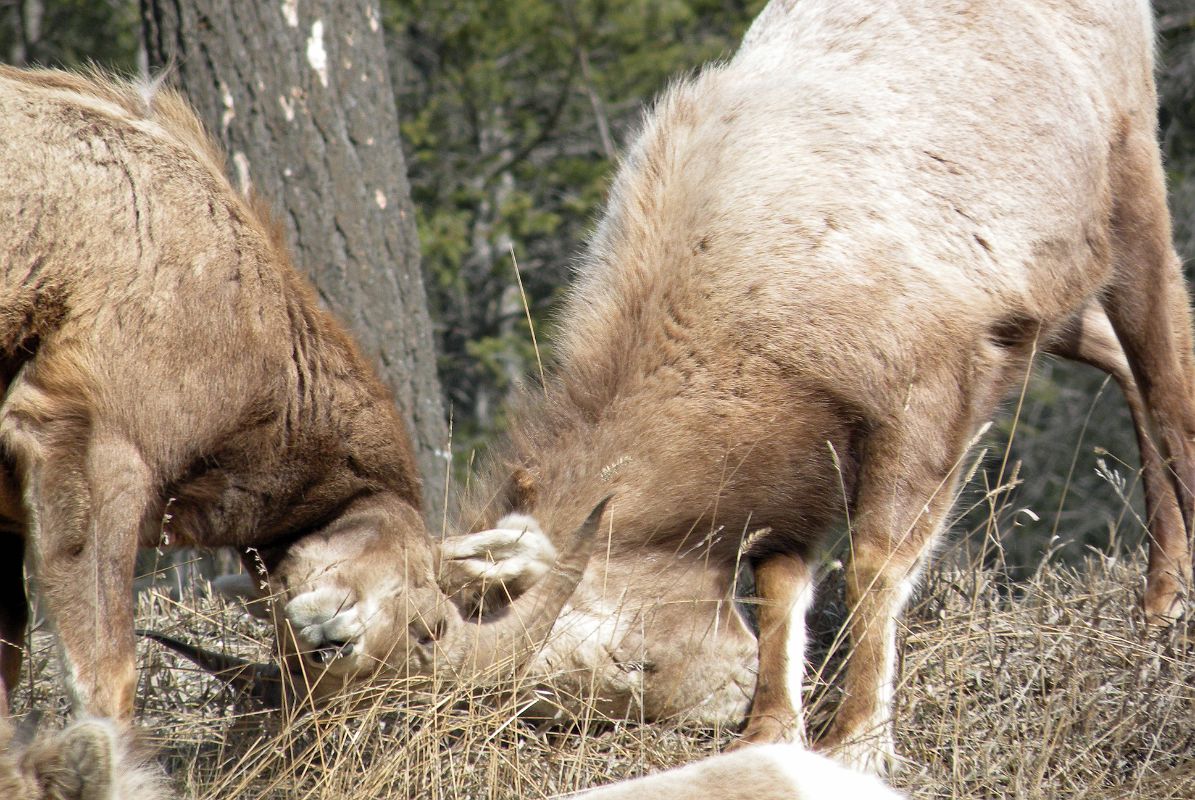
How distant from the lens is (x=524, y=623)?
4066 mm

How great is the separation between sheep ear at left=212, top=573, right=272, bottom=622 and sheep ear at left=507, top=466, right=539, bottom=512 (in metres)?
0.87

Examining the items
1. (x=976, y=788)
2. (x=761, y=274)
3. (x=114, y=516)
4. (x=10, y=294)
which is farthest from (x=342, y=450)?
(x=976, y=788)

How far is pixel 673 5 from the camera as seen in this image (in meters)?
14.2

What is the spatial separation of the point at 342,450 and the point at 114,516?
0.82 meters

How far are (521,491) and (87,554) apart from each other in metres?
1.39

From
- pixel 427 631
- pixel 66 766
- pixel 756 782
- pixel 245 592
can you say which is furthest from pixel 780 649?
pixel 66 766

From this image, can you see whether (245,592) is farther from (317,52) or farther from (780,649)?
(317,52)

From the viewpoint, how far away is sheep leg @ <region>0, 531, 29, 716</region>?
4.48 meters

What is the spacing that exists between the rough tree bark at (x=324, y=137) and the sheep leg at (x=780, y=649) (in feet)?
5.86

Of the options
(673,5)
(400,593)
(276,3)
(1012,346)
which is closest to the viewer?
(400,593)

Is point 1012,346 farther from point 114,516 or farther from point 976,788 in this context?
point 114,516

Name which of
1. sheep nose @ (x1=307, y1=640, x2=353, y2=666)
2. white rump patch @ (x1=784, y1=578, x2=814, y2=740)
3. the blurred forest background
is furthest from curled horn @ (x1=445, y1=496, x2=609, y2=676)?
the blurred forest background

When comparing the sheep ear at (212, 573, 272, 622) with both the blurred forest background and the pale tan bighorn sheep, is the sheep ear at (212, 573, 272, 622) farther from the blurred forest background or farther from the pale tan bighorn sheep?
the blurred forest background

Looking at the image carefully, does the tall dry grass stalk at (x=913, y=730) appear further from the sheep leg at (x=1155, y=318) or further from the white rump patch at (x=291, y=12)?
the white rump patch at (x=291, y=12)
